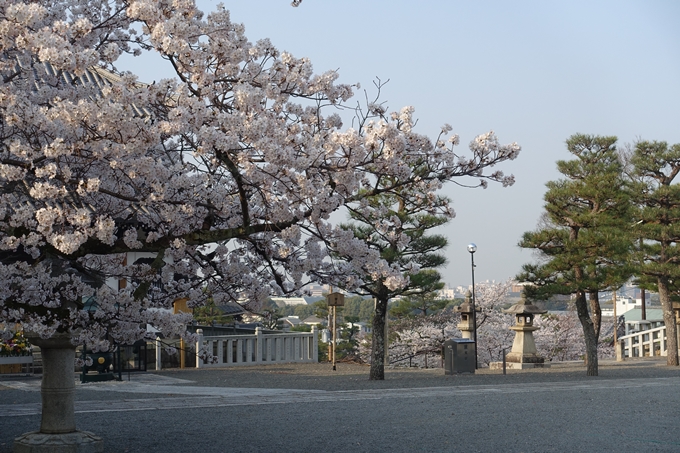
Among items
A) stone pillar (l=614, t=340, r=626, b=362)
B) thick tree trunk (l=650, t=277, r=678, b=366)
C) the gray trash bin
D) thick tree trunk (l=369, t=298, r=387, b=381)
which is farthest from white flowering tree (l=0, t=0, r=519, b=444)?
stone pillar (l=614, t=340, r=626, b=362)

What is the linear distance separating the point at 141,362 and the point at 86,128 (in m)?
13.4

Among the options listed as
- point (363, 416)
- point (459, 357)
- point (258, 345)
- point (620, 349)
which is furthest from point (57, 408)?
point (620, 349)

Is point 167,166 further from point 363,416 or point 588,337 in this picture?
point 588,337

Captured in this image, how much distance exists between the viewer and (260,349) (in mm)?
19859

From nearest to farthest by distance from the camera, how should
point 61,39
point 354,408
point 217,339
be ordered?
point 61,39 < point 354,408 < point 217,339

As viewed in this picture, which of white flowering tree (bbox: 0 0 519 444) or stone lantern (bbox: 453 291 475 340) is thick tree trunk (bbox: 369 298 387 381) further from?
white flowering tree (bbox: 0 0 519 444)

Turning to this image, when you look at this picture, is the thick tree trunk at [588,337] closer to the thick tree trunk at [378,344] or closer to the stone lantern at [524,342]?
the stone lantern at [524,342]

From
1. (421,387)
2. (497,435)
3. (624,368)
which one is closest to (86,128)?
(497,435)

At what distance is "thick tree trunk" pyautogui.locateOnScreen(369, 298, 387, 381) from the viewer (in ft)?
53.7

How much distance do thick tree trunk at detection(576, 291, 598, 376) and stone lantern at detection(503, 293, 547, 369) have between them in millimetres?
3231

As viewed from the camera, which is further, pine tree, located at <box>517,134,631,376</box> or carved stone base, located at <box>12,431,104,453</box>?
pine tree, located at <box>517,134,631,376</box>

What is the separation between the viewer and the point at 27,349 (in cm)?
1546

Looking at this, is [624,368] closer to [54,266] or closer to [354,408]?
[354,408]

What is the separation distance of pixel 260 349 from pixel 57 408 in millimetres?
13689
